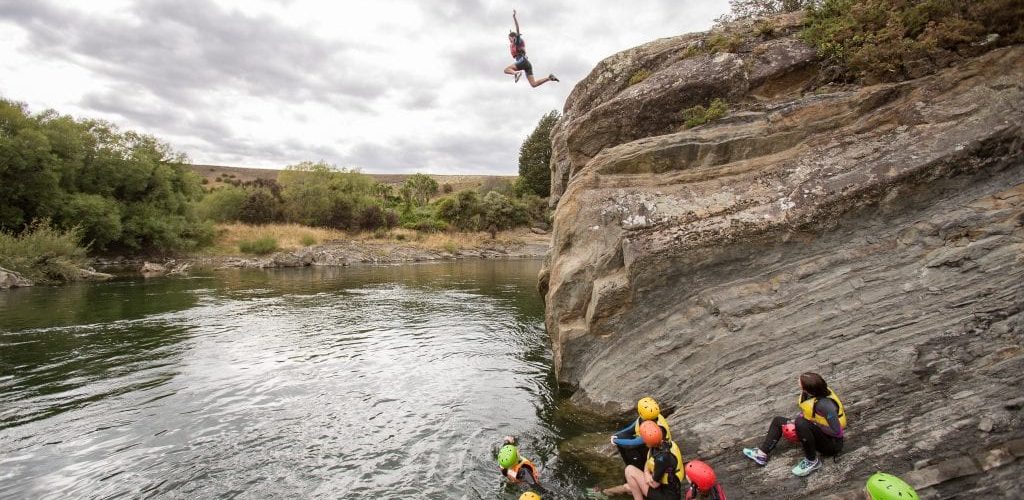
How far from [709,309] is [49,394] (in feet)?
64.4

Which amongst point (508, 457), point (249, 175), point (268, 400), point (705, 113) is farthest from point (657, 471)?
point (249, 175)

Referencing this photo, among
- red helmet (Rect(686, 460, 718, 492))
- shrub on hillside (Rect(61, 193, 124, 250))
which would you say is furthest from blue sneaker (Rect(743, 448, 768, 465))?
shrub on hillside (Rect(61, 193, 124, 250))

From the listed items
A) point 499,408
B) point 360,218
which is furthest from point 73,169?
point 499,408

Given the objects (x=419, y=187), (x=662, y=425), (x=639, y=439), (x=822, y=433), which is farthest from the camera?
(x=419, y=187)

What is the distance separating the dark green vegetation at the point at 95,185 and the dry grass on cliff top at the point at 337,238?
14.5 feet

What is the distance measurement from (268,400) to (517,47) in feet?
45.5

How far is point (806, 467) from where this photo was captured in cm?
842

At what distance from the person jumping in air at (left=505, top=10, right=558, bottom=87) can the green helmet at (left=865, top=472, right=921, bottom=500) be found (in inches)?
536

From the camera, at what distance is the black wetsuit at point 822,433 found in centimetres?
823

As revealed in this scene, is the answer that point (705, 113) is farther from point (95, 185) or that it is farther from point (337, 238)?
point (337, 238)

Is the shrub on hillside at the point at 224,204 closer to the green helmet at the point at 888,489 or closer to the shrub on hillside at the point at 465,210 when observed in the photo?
the shrub on hillside at the point at 465,210

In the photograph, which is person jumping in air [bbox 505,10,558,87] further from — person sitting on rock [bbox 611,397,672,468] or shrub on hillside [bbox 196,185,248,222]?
shrub on hillside [bbox 196,185,248,222]

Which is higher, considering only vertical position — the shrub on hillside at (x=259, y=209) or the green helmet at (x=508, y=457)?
the shrub on hillside at (x=259, y=209)

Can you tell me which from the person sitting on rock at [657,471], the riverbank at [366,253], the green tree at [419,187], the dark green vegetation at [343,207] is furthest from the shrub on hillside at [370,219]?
the person sitting on rock at [657,471]
